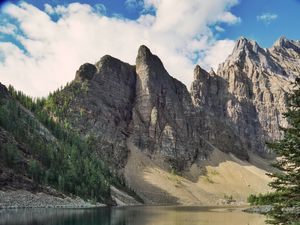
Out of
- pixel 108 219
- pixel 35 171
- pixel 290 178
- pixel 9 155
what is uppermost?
pixel 9 155

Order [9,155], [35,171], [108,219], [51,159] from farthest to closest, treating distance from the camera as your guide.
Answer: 1. [51,159]
2. [35,171]
3. [9,155]
4. [108,219]

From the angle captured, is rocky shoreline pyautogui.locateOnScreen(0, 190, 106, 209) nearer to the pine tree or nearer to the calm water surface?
the calm water surface

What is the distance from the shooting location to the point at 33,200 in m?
100

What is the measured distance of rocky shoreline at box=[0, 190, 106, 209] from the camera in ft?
302

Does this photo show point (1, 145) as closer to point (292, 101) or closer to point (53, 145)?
point (53, 145)

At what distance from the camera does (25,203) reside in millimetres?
96500

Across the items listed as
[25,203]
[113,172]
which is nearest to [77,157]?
[113,172]

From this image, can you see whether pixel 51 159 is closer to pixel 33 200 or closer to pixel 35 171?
pixel 35 171

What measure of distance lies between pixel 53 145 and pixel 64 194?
31701 mm

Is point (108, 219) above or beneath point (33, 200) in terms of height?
beneath

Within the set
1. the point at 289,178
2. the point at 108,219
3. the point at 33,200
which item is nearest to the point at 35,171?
the point at 33,200

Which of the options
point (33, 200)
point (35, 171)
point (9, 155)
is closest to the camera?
point (33, 200)

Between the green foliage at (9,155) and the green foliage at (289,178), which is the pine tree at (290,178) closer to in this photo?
the green foliage at (289,178)

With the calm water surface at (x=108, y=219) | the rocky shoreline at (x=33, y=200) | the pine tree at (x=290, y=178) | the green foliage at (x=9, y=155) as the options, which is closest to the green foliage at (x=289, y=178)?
the pine tree at (x=290, y=178)
